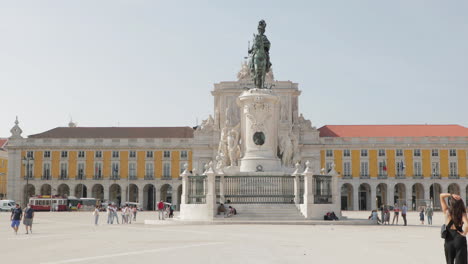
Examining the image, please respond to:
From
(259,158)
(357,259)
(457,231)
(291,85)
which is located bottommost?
(357,259)

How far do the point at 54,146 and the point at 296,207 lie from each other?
219ft

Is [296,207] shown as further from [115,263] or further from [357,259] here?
[115,263]

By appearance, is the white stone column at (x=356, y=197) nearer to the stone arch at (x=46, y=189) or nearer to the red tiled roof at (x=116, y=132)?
the red tiled roof at (x=116, y=132)

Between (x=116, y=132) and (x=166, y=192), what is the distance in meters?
11.4

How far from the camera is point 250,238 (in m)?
16.7

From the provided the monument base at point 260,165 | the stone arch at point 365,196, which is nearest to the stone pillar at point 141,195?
the stone arch at point 365,196

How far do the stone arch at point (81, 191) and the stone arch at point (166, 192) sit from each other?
10.8 metres

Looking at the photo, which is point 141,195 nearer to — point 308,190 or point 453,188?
point 453,188

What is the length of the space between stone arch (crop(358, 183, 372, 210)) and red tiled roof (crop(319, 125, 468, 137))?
7.37 metres

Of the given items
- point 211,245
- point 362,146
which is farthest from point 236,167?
point 362,146

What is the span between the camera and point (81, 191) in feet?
288

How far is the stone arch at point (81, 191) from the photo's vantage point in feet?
286

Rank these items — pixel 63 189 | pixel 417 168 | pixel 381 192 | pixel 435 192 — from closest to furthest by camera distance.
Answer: pixel 417 168 < pixel 435 192 < pixel 381 192 < pixel 63 189

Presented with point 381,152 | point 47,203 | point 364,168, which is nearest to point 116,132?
point 47,203
